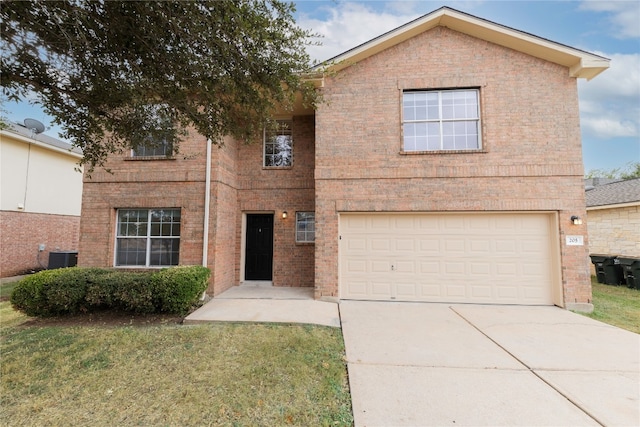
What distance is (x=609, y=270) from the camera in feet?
33.3

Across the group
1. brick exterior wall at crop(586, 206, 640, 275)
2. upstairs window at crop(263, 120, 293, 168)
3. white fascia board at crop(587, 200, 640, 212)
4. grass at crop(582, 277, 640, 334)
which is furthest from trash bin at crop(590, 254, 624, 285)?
upstairs window at crop(263, 120, 293, 168)

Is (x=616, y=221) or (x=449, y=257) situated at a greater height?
(x=616, y=221)

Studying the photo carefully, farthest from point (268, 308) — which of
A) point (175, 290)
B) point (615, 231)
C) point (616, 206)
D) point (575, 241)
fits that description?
point (615, 231)

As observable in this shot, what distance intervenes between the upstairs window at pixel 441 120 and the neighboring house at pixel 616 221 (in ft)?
27.5

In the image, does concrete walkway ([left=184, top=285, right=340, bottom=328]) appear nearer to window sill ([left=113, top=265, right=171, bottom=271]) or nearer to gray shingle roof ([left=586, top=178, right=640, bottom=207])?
window sill ([left=113, top=265, right=171, bottom=271])

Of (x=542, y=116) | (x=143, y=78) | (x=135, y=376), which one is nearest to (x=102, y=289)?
(x=135, y=376)

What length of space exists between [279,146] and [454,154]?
5.13 meters

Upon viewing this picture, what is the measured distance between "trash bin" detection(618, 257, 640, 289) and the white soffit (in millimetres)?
6359

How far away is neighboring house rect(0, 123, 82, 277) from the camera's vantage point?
435 inches

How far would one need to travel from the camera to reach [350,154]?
295 inches

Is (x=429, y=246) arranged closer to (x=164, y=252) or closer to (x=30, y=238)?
(x=164, y=252)

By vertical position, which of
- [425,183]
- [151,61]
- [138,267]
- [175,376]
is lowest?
[175,376]

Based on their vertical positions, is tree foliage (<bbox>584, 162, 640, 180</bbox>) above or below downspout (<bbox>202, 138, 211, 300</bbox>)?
above

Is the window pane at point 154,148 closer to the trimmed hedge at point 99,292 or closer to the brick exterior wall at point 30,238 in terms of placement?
the trimmed hedge at point 99,292
